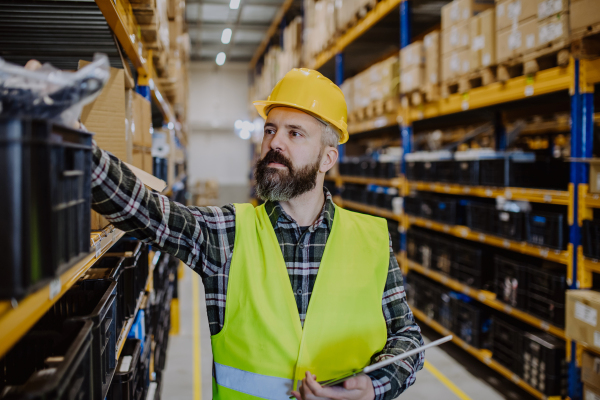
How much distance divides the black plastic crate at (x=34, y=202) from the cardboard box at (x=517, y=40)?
3.30 metres

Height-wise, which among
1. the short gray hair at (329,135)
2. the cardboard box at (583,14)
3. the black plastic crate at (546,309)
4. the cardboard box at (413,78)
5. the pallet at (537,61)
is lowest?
the black plastic crate at (546,309)

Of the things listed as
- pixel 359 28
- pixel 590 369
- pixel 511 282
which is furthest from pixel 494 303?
pixel 359 28

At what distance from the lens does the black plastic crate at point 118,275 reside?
6.50ft

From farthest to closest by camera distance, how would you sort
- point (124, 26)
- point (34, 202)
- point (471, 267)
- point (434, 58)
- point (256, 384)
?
1. point (434, 58)
2. point (471, 267)
3. point (124, 26)
4. point (256, 384)
5. point (34, 202)

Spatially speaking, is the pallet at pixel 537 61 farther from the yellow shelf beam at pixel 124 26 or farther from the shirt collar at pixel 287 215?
the yellow shelf beam at pixel 124 26

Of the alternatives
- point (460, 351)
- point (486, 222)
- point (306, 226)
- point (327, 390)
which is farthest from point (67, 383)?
point (460, 351)

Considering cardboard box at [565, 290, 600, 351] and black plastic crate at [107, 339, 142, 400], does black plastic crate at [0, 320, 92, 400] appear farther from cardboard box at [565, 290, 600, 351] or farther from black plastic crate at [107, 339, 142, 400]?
cardboard box at [565, 290, 600, 351]

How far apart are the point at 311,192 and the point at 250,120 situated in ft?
50.8

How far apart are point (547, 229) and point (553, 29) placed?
1.40 m

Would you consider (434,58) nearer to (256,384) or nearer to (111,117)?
(111,117)

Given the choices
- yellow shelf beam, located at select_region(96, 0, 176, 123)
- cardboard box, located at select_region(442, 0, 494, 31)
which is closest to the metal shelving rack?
cardboard box, located at select_region(442, 0, 494, 31)

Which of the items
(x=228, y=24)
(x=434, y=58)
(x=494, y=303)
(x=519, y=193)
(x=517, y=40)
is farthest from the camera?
(x=228, y=24)

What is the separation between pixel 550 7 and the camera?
3.06 m

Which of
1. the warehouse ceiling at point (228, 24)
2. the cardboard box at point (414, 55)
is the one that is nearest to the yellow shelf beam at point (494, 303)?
the cardboard box at point (414, 55)
